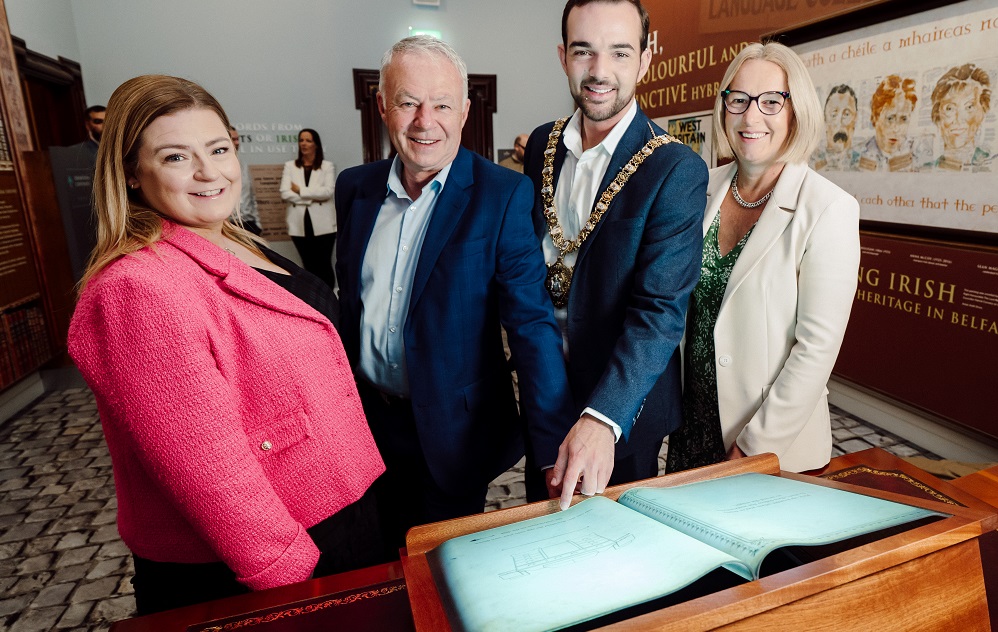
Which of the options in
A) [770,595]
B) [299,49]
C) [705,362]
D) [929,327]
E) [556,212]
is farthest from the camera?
[299,49]

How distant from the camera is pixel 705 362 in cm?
182

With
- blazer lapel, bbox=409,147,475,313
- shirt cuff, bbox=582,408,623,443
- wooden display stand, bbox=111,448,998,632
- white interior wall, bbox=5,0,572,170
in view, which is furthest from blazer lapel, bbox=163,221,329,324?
white interior wall, bbox=5,0,572,170

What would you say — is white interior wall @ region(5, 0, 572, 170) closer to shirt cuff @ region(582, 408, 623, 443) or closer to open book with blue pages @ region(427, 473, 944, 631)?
shirt cuff @ region(582, 408, 623, 443)

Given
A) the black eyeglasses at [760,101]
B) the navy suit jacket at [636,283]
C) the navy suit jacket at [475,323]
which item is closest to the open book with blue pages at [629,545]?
the navy suit jacket at [636,283]

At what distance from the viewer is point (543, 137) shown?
1893 mm

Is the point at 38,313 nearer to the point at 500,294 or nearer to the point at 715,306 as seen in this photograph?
the point at 500,294

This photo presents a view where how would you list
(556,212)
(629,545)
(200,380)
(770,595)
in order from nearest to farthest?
1. (770,595)
2. (629,545)
3. (200,380)
4. (556,212)

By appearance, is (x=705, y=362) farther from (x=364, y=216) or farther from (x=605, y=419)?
(x=364, y=216)

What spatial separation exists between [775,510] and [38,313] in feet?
19.4

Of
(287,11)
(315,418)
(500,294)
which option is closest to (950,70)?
(500,294)

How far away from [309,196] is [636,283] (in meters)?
6.72

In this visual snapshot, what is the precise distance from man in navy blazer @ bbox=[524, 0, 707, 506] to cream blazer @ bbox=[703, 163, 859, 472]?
197 millimetres

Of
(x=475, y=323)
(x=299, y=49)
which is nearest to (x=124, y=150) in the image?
(x=475, y=323)

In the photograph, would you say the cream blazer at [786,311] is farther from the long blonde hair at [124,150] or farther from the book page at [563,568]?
the long blonde hair at [124,150]
